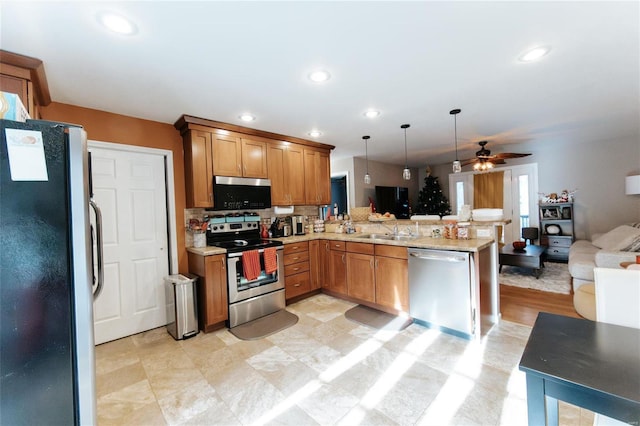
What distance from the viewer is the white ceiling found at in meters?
1.53

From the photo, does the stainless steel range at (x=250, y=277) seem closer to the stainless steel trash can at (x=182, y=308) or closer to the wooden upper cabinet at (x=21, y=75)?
the stainless steel trash can at (x=182, y=308)

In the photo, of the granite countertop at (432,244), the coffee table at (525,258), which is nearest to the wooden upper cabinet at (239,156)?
the granite countertop at (432,244)

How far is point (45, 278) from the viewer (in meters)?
0.96

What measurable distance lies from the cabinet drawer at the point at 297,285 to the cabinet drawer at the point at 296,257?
19 centimetres

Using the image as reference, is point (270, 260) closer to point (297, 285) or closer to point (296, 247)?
point (296, 247)

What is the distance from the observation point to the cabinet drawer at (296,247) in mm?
3586

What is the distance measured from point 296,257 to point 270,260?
1.70ft

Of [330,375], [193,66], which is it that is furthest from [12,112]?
[330,375]

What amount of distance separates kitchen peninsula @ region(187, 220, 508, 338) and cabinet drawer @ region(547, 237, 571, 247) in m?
3.86

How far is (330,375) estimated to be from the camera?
2.08 m

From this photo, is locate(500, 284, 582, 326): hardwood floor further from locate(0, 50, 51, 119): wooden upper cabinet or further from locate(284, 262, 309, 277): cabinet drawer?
locate(0, 50, 51, 119): wooden upper cabinet

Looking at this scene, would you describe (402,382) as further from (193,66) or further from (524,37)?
(193,66)

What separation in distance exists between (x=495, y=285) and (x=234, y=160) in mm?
3487

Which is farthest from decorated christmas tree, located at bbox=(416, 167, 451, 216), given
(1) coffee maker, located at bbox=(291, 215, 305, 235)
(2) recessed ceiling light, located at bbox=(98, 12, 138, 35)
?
(2) recessed ceiling light, located at bbox=(98, 12, 138, 35)
